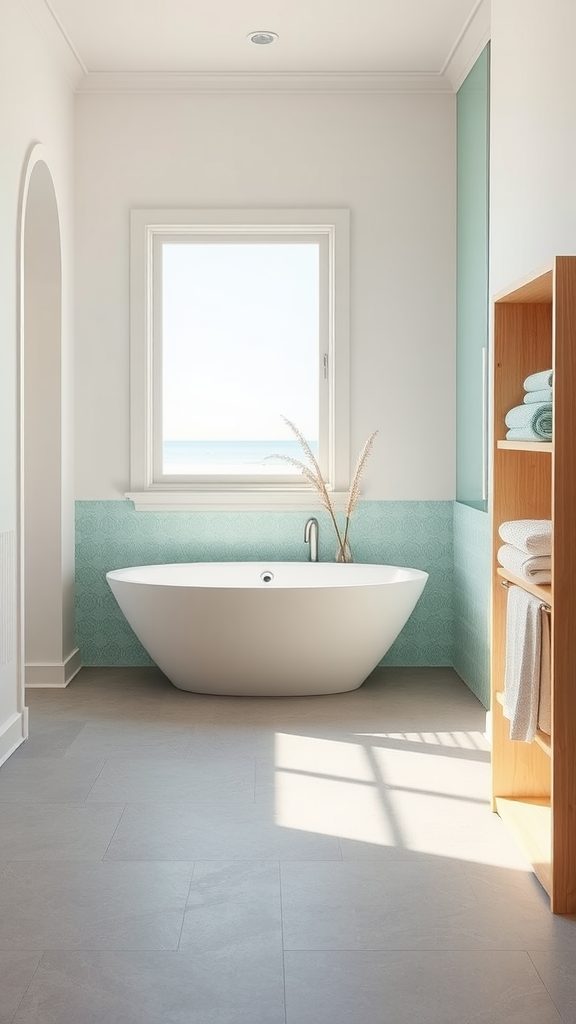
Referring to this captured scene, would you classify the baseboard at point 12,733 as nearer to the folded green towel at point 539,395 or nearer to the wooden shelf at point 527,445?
the wooden shelf at point 527,445

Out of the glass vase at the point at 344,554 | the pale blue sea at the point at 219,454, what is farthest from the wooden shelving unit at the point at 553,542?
the pale blue sea at the point at 219,454

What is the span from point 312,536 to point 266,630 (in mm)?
913

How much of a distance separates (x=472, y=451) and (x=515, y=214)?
150 cm

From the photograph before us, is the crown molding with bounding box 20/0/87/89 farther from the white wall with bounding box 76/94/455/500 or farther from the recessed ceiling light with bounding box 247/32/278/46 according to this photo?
the recessed ceiling light with bounding box 247/32/278/46

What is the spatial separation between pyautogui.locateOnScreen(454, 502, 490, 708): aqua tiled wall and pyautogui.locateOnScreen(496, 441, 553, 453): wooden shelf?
146 centimetres

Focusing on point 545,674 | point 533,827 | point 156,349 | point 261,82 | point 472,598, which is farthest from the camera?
point 156,349

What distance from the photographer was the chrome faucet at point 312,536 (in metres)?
5.33

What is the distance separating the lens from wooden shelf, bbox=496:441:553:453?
8.89 feet

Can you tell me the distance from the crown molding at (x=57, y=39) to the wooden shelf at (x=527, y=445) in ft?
9.13

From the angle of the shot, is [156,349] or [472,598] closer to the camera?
[472,598]

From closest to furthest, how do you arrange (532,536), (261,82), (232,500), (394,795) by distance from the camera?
(532,536)
(394,795)
(261,82)
(232,500)

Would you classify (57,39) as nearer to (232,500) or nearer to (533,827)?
(232,500)

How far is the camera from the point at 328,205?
5.39 m

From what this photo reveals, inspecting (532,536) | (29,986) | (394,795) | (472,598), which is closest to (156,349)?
(472,598)
